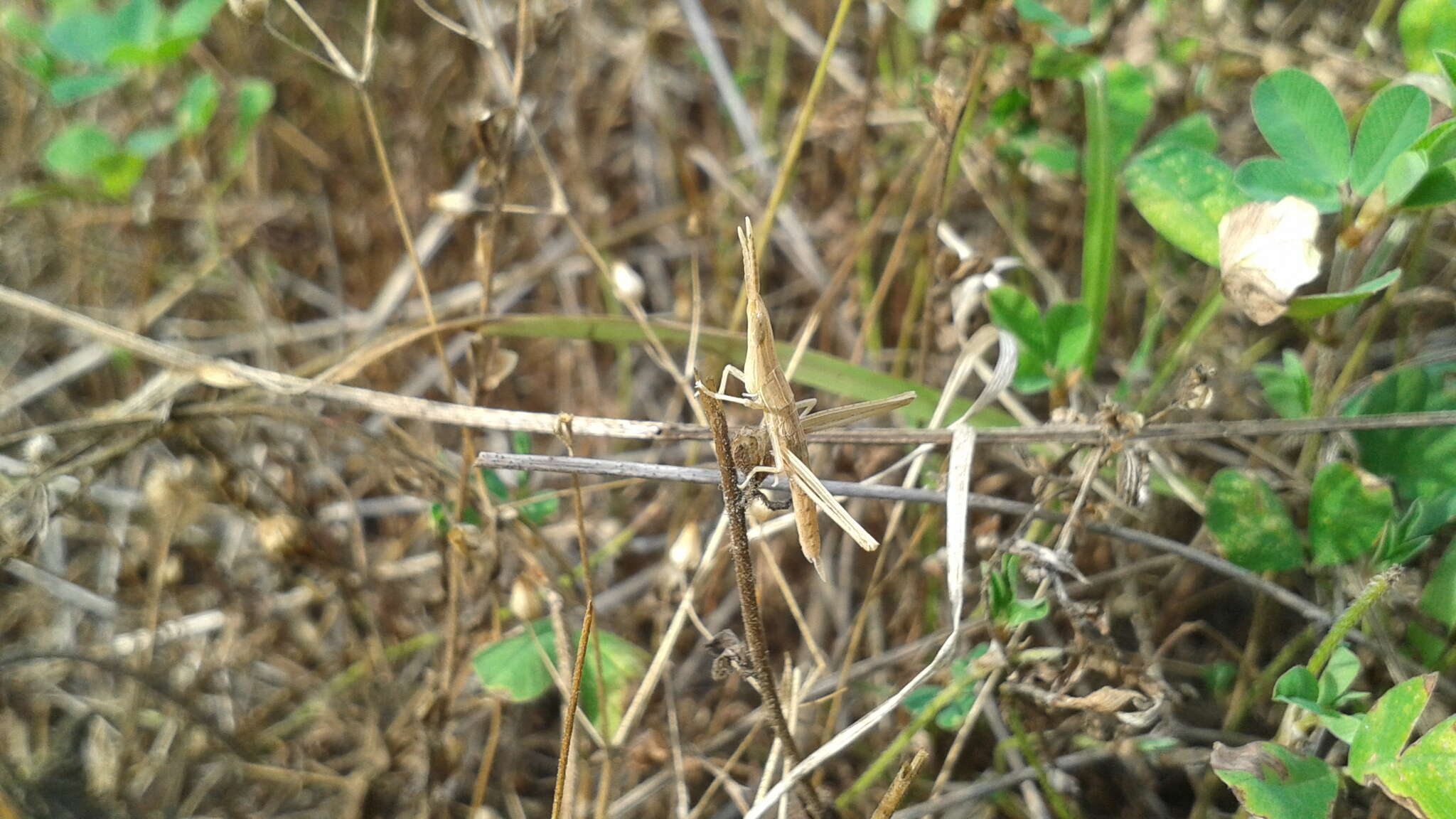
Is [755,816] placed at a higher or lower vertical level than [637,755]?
higher

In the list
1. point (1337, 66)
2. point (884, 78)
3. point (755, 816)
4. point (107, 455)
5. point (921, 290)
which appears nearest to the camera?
point (755, 816)

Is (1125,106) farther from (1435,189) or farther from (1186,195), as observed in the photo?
(1435,189)

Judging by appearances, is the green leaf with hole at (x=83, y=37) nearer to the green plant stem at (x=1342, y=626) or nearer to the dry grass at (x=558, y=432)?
the dry grass at (x=558, y=432)

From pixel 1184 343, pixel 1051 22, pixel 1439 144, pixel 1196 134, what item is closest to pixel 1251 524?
pixel 1184 343

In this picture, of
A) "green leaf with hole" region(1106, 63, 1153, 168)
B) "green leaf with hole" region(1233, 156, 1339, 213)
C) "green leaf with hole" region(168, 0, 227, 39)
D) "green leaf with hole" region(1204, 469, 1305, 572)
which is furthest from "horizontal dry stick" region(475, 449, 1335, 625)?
"green leaf with hole" region(168, 0, 227, 39)

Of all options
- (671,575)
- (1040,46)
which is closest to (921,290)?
(1040,46)

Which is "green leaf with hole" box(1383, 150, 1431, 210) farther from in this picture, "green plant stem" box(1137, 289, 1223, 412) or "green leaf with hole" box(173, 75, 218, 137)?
"green leaf with hole" box(173, 75, 218, 137)

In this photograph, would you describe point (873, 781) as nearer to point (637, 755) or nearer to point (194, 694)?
point (637, 755)
